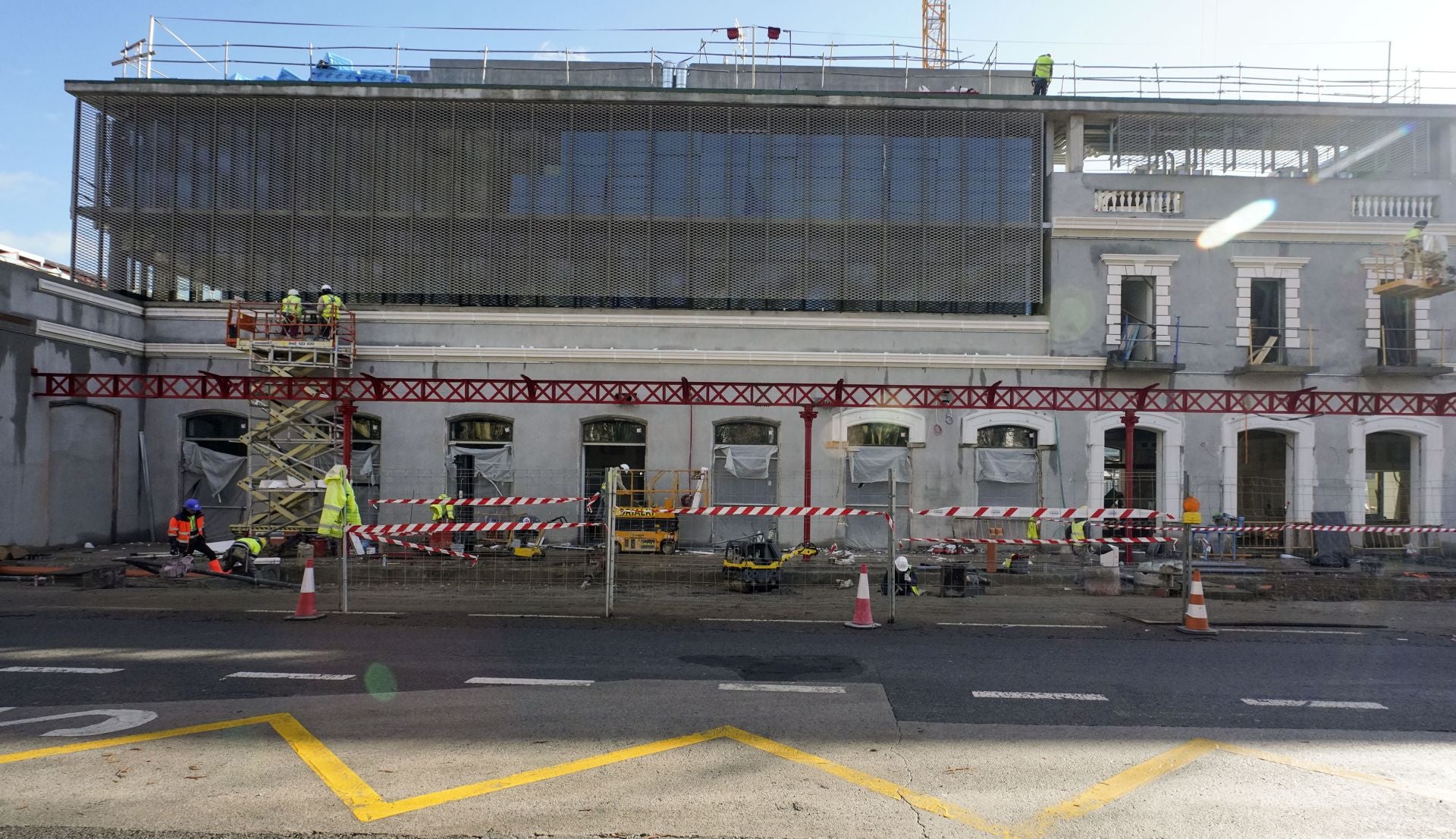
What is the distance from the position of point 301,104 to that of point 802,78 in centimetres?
1441

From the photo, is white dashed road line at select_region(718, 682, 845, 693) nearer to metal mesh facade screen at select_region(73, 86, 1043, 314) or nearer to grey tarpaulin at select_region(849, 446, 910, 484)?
grey tarpaulin at select_region(849, 446, 910, 484)

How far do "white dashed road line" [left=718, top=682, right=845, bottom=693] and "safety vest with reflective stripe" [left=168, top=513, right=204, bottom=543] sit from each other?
38.3 feet

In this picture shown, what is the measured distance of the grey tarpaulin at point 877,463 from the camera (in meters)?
21.3

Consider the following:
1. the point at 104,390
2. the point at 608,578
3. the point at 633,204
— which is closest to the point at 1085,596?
the point at 608,578

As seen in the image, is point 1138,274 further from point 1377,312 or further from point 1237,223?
point 1377,312

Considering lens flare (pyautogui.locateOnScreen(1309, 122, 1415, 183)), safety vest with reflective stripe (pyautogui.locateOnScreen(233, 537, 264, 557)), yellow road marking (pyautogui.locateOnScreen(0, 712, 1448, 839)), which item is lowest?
yellow road marking (pyautogui.locateOnScreen(0, 712, 1448, 839))

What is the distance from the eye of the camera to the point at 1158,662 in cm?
904

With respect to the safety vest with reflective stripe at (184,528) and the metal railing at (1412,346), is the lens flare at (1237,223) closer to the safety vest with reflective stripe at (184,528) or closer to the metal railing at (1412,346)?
the metal railing at (1412,346)

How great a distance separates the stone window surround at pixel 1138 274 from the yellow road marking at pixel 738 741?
1722 centimetres

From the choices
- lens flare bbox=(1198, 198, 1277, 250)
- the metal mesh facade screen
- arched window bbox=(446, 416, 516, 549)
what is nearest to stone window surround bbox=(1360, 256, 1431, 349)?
lens flare bbox=(1198, 198, 1277, 250)

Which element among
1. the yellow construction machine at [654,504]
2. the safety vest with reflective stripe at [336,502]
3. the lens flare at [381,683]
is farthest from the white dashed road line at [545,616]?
the yellow construction machine at [654,504]

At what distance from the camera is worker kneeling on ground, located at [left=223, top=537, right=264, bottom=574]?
48.5 feet

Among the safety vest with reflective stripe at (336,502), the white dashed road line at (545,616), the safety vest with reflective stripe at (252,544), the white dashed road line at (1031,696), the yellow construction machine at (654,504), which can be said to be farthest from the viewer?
the yellow construction machine at (654,504)

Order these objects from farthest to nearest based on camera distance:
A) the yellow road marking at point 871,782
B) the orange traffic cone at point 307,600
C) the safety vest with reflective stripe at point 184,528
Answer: the safety vest with reflective stripe at point 184,528 → the orange traffic cone at point 307,600 → the yellow road marking at point 871,782
